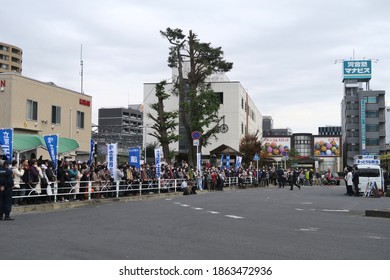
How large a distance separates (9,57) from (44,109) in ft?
239

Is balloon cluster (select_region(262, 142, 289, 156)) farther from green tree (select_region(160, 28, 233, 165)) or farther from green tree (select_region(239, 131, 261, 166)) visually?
green tree (select_region(160, 28, 233, 165))

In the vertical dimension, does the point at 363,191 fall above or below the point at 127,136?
below

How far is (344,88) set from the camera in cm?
9306

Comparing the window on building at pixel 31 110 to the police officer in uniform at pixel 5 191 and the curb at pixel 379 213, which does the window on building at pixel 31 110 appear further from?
the curb at pixel 379 213

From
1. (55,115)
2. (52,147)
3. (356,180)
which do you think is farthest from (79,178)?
(356,180)

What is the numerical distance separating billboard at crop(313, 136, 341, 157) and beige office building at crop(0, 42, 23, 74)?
207 feet

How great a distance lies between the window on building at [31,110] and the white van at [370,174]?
21.5 m

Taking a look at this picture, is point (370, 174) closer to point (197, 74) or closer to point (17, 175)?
point (197, 74)

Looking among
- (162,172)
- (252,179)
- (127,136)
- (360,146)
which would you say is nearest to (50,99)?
(162,172)

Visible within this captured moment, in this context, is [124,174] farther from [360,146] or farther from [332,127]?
[332,127]

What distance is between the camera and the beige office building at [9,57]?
97.0m

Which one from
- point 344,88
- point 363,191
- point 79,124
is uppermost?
point 344,88

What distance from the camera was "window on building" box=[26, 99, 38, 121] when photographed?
31.2 m

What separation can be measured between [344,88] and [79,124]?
68.3m
